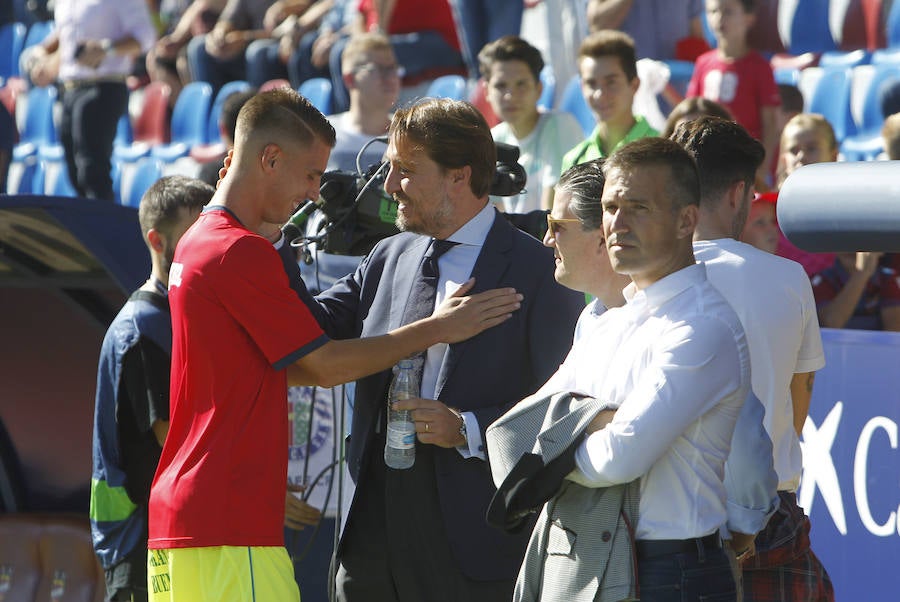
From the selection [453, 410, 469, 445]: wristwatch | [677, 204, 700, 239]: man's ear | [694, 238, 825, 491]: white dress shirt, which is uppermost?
[677, 204, 700, 239]: man's ear

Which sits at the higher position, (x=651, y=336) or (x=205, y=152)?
(x=205, y=152)

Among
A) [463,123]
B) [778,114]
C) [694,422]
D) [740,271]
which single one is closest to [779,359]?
[740,271]

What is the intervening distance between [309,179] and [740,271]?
1.12m

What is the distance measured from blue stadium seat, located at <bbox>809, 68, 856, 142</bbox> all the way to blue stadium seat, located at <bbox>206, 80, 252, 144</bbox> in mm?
5167

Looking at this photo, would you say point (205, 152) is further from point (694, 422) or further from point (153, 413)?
point (694, 422)

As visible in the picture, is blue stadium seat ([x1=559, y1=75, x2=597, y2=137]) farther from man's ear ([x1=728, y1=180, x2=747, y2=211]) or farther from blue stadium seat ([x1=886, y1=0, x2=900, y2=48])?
man's ear ([x1=728, y1=180, x2=747, y2=211])

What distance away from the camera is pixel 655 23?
28.0ft

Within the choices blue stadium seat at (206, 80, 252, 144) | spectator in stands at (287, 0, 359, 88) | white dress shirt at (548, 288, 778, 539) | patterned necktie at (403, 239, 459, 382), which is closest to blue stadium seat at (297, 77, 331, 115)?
spectator in stands at (287, 0, 359, 88)

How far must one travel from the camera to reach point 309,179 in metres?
3.61

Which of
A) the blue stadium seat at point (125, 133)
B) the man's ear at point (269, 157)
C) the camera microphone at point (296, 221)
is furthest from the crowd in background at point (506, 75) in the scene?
the man's ear at point (269, 157)

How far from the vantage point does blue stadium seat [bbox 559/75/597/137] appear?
8.52 m

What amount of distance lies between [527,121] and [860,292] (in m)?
1.83

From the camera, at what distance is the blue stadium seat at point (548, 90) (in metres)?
9.02

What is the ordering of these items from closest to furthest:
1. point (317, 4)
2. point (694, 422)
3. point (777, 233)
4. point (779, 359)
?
point (694, 422) < point (779, 359) < point (777, 233) < point (317, 4)
